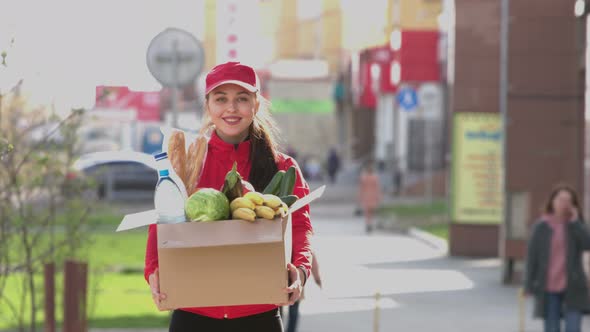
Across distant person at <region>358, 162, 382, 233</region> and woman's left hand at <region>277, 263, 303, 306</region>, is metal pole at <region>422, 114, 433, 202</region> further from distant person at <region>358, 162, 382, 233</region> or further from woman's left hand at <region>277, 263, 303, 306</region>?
woman's left hand at <region>277, 263, 303, 306</region>

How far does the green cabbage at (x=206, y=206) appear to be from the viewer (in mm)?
4695

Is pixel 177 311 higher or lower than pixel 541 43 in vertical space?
lower

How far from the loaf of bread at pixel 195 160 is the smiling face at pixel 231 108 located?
90mm

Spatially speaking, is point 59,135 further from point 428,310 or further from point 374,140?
point 374,140

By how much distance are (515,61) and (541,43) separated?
0.43m

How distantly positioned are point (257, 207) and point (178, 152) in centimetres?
43

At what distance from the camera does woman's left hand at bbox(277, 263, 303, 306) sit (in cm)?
489

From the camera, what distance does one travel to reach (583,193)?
64.5ft

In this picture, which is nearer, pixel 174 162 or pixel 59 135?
pixel 174 162

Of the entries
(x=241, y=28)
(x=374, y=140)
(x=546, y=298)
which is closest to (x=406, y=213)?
(x=241, y=28)

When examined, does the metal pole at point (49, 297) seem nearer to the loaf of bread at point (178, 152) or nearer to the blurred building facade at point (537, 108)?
the loaf of bread at point (178, 152)

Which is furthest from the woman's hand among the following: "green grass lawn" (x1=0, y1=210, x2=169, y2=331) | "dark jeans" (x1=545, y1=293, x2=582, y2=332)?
"green grass lawn" (x1=0, y1=210, x2=169, y2=331)

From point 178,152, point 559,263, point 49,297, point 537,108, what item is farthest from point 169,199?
point 537,108

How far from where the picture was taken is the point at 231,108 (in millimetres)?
5090
